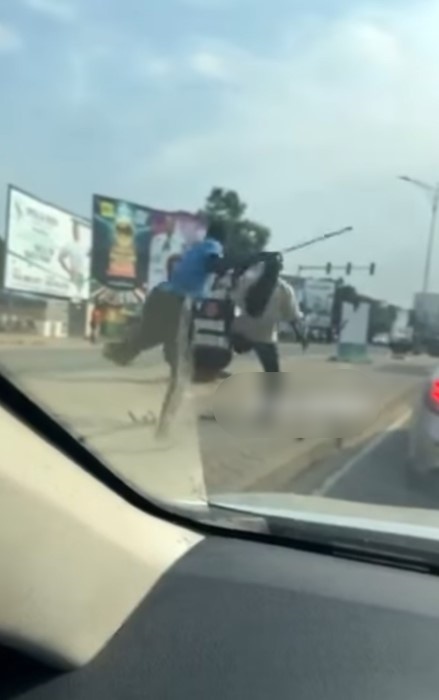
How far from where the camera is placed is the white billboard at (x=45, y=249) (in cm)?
286

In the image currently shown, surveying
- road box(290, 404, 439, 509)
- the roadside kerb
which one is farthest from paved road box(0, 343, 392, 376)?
road box(290, 404, 439, 509)

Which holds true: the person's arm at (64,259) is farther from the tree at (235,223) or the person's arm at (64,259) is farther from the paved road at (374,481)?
the paved road at (374,481)

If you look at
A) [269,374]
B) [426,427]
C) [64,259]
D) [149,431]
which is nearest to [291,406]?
[269,374]

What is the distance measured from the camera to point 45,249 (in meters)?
3.00

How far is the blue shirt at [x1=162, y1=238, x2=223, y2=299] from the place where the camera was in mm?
3400

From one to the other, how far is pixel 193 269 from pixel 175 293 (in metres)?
0.09

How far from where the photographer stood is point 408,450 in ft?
17.0

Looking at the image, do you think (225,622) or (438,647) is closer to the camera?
(438,647)

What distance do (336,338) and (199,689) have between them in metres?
1.74

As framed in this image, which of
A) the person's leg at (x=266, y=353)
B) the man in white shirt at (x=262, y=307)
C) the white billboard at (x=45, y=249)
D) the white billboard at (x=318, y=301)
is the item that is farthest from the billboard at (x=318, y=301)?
the white billboard at (x=45, y=249)

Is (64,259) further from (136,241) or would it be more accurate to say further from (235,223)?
(235,223)

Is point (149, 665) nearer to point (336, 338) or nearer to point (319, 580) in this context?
point (319, 580)

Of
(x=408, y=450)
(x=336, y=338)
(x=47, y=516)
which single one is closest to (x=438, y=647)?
(x=47, y=516)

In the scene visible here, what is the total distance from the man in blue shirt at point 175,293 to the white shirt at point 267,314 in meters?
0.09
